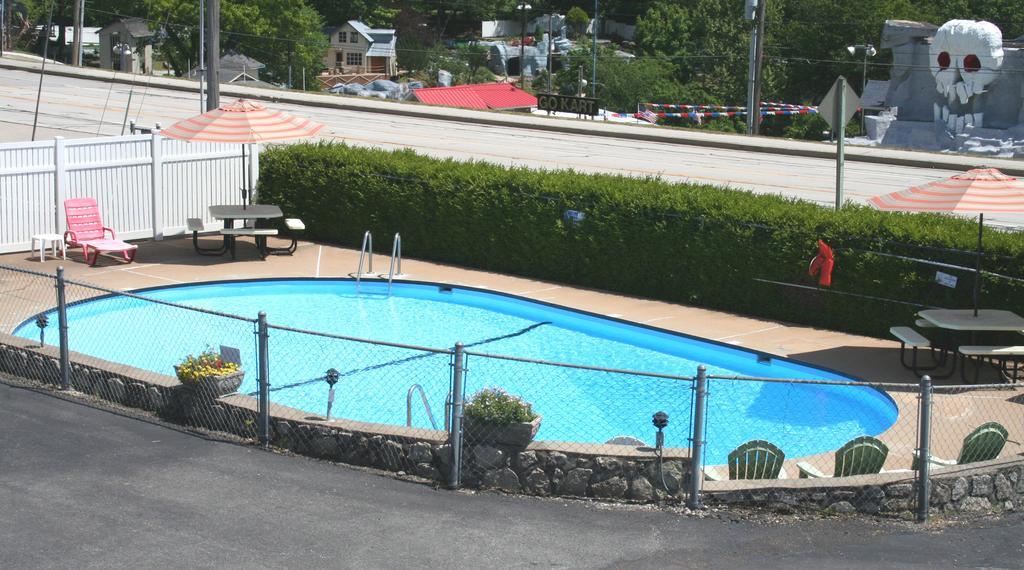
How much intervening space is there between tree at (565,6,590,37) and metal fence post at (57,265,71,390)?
109182mm

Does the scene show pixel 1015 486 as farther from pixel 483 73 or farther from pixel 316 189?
pixel 483 73

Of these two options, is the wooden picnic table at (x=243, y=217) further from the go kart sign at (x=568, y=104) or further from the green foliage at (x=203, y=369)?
the go kart sign at (x=568, y=104)

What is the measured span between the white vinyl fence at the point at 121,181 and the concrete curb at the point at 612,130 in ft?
59.3

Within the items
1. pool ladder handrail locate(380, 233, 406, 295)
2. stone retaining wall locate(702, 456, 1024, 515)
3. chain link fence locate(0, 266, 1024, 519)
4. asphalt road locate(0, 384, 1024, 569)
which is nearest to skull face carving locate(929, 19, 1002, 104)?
pool ladder handrail locate(380, 233, 406, 295)

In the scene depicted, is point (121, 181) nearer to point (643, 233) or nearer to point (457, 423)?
point (643, 233)

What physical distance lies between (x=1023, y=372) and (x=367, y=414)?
335 inches

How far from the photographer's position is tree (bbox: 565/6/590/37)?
119 meters

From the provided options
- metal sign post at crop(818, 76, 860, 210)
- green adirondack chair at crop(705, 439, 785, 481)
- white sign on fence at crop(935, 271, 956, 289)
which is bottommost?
green adirondack chair at crop(705, 439, 785, 481)

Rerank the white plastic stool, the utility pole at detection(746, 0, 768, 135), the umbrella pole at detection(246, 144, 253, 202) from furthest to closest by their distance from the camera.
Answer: the utility pole at detection(746, 0, 768, 135) → the umbrella pole at detection(246, 144, 253, 202) → the white plastic stool

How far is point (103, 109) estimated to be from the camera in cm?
4434

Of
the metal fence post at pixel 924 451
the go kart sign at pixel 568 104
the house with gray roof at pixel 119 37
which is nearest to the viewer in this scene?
the metal fence post at pixel 924 451

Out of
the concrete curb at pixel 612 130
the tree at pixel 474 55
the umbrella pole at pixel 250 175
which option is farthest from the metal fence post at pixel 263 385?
the tree at pixel 474 55

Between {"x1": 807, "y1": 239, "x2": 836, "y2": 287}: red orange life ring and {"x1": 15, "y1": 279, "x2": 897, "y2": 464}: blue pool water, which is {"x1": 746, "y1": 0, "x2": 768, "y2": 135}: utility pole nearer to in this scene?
{"x1": 15, "y1": 279, "x2": 897, "y2": 464}: blue pool water

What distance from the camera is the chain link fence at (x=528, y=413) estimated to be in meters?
10.5
